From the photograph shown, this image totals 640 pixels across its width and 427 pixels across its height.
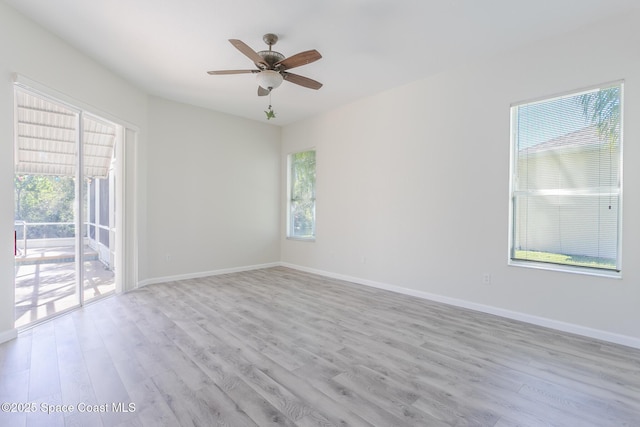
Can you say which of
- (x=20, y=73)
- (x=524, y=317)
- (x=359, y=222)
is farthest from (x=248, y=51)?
(x=524, y=317)

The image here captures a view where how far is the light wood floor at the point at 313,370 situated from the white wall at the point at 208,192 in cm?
170

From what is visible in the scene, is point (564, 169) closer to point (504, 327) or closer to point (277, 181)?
point (504, 327)

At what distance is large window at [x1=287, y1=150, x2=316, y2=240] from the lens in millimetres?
6016

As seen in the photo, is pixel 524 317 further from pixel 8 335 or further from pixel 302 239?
pixel 8 335

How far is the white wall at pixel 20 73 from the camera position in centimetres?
266

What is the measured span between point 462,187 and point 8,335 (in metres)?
4.96

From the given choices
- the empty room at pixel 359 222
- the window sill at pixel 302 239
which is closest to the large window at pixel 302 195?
the window sill at pixel 302 239

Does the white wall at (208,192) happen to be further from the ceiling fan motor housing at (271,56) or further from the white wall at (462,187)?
the ceiling fan motor housing at (271,56)

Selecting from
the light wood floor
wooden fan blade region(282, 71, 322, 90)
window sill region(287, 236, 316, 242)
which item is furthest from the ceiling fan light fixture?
window sill region(287, 236, 316, 242)

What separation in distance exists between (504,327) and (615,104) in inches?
95.5

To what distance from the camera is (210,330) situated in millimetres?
2998

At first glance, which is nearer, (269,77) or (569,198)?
(269,77)

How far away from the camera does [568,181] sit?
10.2 ft

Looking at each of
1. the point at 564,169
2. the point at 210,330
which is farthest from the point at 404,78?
the point at 210,330
